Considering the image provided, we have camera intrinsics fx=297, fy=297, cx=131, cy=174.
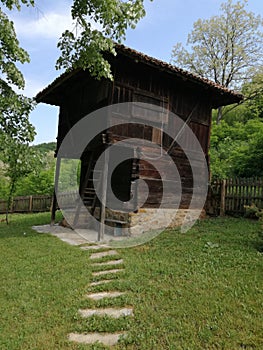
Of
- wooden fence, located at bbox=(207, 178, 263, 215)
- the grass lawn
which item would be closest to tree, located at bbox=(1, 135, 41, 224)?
the grass lawn

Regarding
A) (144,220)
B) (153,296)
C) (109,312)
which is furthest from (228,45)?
(109,312)

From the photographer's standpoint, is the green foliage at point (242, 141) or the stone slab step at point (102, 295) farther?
the green foliage at point (242, 141)

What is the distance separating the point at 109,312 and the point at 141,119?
5.82m

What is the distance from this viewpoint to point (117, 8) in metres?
4.69

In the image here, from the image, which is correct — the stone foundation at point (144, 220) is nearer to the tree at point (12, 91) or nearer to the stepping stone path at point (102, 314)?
the stepping stone path at point (102, 314)

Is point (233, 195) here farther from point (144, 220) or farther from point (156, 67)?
point (156, 67)

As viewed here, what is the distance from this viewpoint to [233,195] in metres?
9.88

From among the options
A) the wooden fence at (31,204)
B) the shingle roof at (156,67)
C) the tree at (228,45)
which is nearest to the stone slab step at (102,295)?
the shingle roof at (156,67)

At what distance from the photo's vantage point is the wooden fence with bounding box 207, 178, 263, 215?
9.15 meters

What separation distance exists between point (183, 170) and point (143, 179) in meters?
1.67

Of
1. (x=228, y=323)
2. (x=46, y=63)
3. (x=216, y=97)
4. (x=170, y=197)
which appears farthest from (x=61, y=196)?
(x=228, y=323)

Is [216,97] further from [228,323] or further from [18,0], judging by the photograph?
[228,323]

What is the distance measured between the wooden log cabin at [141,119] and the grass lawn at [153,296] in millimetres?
2234

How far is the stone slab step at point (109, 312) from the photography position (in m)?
3.52
